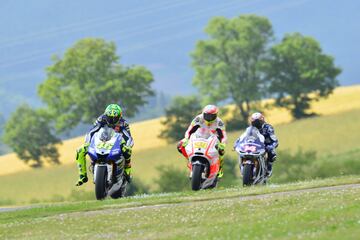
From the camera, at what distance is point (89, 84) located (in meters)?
107

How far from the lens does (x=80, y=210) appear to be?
2212 cm

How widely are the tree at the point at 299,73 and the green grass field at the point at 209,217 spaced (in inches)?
3364

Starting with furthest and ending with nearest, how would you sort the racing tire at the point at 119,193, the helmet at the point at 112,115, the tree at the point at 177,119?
1. the tree at the point at 177,119
2. the racing tire at the point at 119,193
3. the helmet at the point at 112,115

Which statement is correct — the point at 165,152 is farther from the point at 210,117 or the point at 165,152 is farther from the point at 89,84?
the point at 210,117

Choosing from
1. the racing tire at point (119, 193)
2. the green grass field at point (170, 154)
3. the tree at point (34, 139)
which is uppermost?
the tree at point (34, 139)

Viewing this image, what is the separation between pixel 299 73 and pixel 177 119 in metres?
15.3

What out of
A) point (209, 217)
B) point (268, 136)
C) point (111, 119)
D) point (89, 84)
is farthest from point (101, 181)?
point (89, 84)

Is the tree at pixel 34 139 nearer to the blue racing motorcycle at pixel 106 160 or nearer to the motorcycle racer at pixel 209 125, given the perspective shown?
the motorcycle racer at pixel 209 125

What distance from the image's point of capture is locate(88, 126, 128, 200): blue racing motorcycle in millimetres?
24344

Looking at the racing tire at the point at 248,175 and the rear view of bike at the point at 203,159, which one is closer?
the rear view of bike at the point at 203,159

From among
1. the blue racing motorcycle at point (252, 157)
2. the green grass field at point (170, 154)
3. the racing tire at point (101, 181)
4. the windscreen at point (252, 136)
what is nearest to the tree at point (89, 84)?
the green grass field at point (170, 154)

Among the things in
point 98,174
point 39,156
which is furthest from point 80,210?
point 39,156

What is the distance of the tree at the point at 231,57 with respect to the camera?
375 feet

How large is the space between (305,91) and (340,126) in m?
Answer: 21.0
